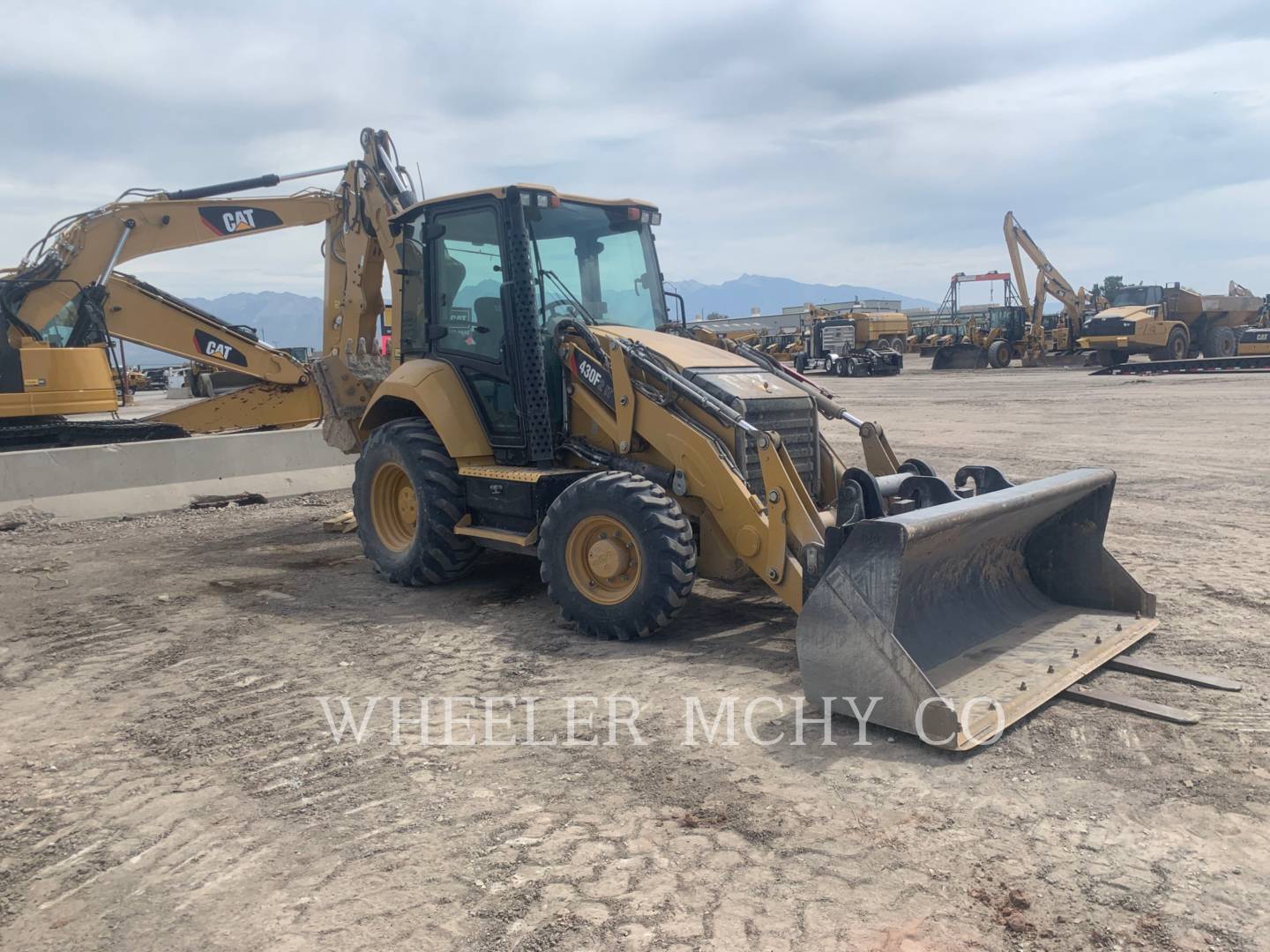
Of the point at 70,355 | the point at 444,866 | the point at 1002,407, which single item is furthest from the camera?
the point at 1002,407

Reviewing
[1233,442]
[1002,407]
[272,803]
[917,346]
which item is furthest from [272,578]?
[917,346]

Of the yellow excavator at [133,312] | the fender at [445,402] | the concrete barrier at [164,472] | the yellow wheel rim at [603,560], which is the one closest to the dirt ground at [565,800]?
the yellow wheel rim at [603,560]

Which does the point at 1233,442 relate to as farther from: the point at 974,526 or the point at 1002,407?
the point at 974,526

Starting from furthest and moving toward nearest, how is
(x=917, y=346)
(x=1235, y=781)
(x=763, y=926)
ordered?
(x=917, y=346)
(x=1235, y=781)
(x=763, y=926)

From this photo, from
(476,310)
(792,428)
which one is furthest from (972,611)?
(476,310)

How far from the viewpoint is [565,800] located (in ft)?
12.1

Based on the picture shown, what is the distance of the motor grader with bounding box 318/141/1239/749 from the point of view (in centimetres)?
432

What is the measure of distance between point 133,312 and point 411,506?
6707 millimetres

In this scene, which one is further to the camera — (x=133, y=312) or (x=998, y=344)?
(x=998, y=344)

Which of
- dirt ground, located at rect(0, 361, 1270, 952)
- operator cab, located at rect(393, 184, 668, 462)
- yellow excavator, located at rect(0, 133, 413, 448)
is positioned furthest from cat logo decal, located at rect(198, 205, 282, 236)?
dirt ground, located at rect(0, 361, 1270, 952)

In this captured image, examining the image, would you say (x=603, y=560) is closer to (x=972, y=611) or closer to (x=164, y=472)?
(x=972, y=611)

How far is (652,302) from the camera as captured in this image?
23.8 ft

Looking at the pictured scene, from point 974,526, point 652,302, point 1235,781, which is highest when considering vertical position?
point 652,302

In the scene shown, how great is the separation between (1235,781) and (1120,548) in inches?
167
